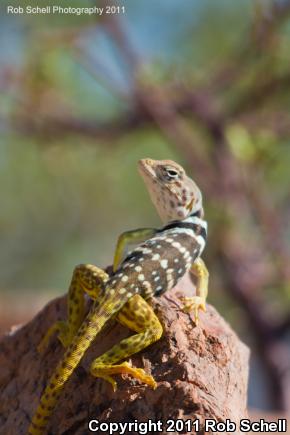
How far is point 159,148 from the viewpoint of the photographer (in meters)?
12.8

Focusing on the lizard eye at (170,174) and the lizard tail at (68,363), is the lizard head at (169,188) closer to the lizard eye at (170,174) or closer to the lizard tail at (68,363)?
the lizard eye at (170,174)

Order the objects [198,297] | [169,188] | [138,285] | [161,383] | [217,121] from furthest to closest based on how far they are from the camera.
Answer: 1. [217,121]
2. [169,188]
3. [198,297]
4. [138,285]
5. [161,383]

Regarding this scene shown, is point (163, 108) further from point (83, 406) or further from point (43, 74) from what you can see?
point (83, 406)

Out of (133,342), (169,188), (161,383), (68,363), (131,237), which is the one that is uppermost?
(169,188)

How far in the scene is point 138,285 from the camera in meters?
3.64

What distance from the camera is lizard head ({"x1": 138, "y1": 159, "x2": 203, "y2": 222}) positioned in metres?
4.18

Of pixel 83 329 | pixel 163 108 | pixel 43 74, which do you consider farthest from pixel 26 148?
pixel 83 329

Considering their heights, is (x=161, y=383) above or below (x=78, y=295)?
below

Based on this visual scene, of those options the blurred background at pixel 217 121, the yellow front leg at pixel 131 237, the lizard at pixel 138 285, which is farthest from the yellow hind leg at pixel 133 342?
the blurred background at pixel 217 121

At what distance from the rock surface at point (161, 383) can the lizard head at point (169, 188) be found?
0.51 m

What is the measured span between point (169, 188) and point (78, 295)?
86 cm

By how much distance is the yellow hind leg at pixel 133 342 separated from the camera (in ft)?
10.9

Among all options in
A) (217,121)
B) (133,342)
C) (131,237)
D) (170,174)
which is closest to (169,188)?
(170,174)

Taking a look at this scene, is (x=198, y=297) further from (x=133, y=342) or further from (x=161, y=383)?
(x=161, y=383)
